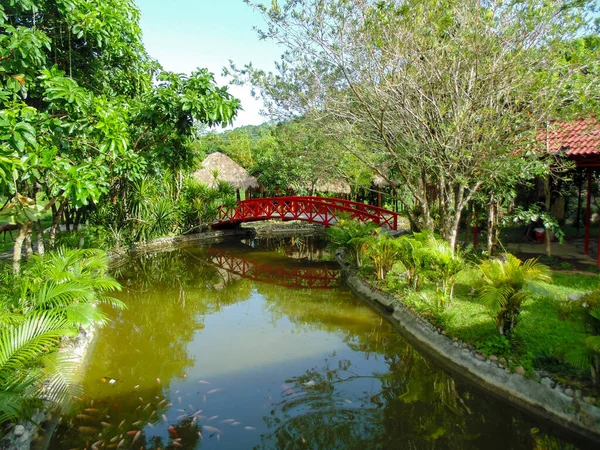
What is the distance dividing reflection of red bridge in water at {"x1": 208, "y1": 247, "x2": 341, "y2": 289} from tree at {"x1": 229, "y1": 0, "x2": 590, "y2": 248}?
3671mm

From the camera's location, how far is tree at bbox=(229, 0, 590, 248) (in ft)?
23.3

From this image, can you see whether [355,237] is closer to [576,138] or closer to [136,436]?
[576,138]

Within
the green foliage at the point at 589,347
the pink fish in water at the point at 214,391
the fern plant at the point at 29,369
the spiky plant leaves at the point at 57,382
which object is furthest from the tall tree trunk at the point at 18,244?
the green foliage at the point at 589,347

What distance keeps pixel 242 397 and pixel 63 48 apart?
7.10 metres

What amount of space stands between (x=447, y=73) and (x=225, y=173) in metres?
15.8

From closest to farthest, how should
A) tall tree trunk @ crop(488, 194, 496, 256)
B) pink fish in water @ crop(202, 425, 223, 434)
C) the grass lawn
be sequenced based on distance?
pink fish in water @ crop(202, 425, 223, 434) < the grass lawn < tall tree trunk @ crop(488, 194, 496, 256)

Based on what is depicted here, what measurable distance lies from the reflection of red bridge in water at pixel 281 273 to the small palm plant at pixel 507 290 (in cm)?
534

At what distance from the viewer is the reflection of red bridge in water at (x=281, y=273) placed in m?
11.3

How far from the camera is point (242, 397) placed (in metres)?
5.49

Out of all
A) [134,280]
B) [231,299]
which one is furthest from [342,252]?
[134,280]

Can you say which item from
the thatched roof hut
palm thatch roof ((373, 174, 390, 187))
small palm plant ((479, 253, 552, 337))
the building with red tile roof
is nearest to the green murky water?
small palm plant ((479, 253, 552, 337))

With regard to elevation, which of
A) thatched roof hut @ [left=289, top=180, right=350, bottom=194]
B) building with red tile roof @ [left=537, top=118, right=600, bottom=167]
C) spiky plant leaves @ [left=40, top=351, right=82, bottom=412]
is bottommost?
spiky plant leaves @ [left=40, top=351, right=82, bottom=412]

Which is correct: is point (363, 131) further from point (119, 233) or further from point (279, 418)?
point (119, 233)

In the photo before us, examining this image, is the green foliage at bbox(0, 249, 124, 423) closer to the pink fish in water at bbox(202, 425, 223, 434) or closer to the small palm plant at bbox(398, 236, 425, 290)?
the pink fish in water at bbox(202, 425, 223, 434)
